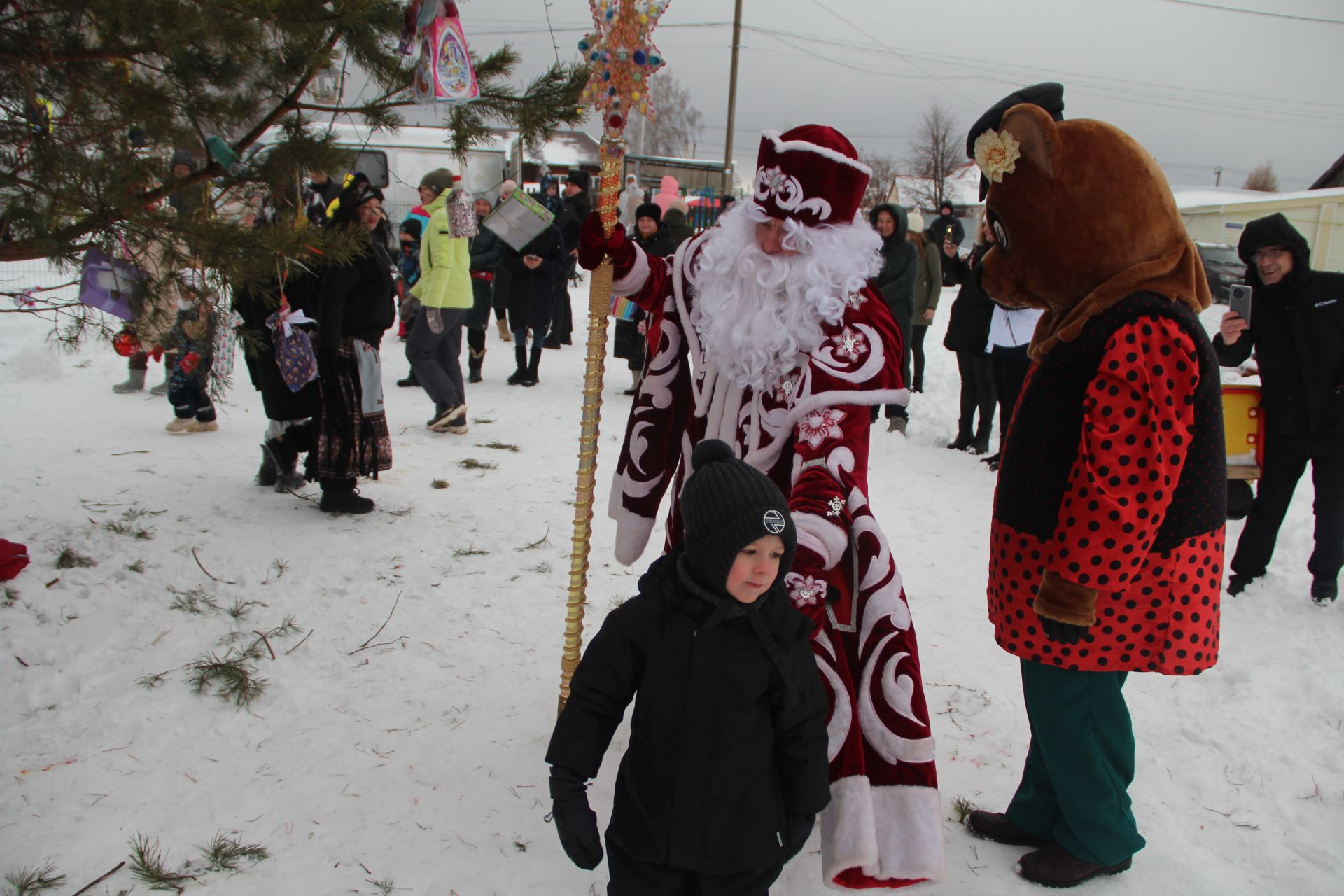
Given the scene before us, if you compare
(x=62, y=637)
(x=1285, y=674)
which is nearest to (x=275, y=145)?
(x=62, y=637)

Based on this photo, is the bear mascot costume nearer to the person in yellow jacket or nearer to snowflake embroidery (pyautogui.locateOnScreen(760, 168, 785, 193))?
snowflake embroidery (pyautogui.locateOnScreen(760, 168, 785, 193))

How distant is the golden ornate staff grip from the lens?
2.82 meters

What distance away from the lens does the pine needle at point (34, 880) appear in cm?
230

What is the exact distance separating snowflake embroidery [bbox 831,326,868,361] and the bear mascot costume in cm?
45

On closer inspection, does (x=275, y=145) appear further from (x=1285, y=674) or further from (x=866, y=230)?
(x=1285, y=674)

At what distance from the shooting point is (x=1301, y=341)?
4277 millimetres

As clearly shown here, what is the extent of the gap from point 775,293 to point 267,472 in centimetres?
416

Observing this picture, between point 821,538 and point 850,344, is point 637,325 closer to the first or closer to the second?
point 850,344

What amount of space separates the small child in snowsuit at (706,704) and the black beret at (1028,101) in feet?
3.84

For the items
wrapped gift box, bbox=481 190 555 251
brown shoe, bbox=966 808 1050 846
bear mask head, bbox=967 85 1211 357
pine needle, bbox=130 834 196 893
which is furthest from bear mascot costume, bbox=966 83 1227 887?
pine needle, bbox=130 834 196 893

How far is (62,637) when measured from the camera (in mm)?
3541

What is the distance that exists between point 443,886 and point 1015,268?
2261mm

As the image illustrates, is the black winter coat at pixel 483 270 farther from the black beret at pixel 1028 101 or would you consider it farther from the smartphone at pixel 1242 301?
the black beret at pixel 1028 101

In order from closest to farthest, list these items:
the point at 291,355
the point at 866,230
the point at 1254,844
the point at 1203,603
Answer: the point at 1203,603 → the point at 866,230 → the point at 1254,844 → the point at 291,355
